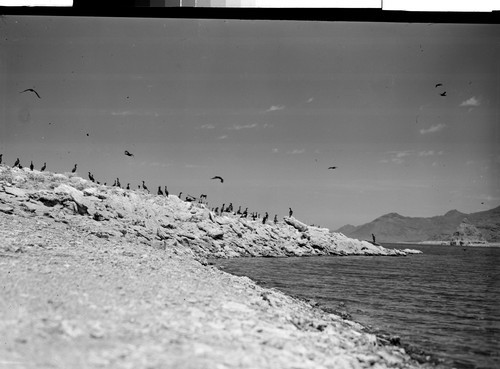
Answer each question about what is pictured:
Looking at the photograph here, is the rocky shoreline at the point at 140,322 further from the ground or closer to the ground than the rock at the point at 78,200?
closer to the ground

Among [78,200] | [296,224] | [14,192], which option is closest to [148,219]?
[78,200]

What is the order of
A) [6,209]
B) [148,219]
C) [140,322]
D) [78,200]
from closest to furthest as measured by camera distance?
[140,322], [6,209], [78,200], [148,219]

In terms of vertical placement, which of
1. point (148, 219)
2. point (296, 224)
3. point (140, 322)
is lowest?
point (140, 322)

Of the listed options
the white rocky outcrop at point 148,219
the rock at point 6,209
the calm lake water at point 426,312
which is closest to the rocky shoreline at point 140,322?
the calm lake water at point 426,312

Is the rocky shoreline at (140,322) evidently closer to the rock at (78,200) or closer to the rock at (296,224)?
the rock at (78,200)

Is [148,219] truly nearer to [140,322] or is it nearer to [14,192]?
[14,192]

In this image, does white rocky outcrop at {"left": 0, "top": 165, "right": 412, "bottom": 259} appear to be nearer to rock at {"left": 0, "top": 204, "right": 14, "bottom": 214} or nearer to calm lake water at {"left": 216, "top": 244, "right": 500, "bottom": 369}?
rock at {"left": 0, "top": 204, "right": 14, "bottom": 214}

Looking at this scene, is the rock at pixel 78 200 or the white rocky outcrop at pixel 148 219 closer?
the white rocky outcrop at pixel 148 219

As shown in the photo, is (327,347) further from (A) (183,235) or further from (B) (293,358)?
(A) (183,235)

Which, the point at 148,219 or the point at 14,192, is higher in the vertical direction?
the point at 14,192

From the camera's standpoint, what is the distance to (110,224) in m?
24.5

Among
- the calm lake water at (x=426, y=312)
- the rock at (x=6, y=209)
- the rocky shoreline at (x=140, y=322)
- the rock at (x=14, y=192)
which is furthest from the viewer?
the rock at (x=14, y=192)

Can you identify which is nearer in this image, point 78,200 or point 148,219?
point 78,200

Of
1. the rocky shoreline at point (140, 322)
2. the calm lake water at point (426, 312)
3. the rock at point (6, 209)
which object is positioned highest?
the rock at point (6, 209)
